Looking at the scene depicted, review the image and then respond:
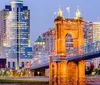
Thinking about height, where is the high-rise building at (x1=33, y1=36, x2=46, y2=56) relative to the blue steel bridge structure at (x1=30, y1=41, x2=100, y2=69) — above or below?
below

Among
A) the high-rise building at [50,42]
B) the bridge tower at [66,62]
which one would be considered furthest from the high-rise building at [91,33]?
the bridge tower at [66,62]

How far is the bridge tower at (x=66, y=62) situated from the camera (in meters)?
45.1

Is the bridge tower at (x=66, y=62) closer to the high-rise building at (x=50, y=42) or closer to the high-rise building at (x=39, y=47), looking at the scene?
the high-rise building at (x=50, y=42)

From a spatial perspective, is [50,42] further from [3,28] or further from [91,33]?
[3,28]

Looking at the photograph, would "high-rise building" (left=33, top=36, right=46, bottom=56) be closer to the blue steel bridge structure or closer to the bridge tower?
the bridge tower

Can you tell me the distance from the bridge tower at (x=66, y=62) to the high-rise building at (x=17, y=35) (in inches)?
4105

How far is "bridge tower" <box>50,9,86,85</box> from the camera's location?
45.1m

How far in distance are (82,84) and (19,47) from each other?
114 m

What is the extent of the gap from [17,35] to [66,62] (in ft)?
369

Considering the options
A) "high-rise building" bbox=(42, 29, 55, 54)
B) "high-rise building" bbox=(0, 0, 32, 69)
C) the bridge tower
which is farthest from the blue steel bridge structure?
"high-rise building" bbox=(0, 0, 32, 69)

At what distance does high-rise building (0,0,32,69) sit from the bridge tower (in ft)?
342

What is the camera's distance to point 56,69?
45562 millimetres

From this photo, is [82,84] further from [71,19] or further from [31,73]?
[31,73]

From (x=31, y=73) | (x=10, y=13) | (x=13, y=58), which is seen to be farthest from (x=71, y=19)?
(x=10, y=13)
